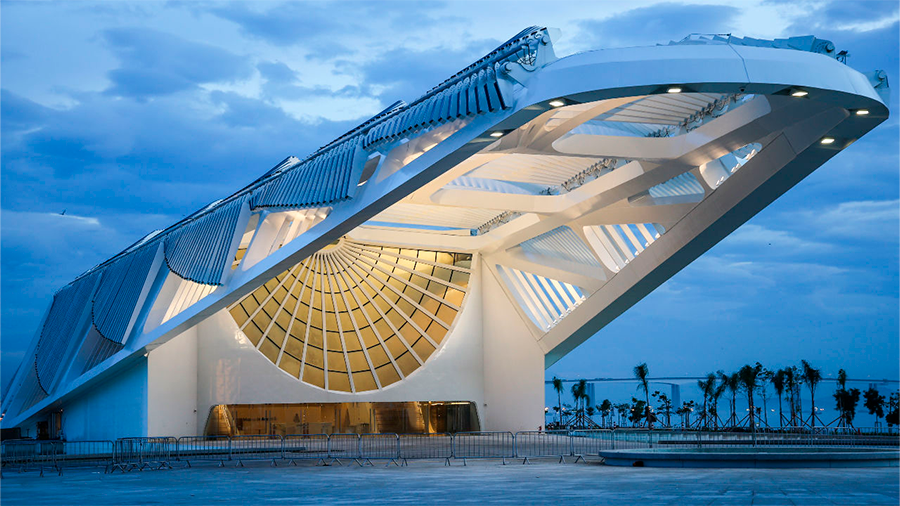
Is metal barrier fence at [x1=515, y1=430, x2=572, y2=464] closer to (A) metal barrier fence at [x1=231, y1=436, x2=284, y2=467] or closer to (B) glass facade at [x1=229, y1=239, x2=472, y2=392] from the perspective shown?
(A) metal barrier fence at [x1=231, y1=436, x2=284, y2=467]

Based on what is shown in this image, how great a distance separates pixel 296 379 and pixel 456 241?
27.2 feet

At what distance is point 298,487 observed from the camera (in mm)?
13500

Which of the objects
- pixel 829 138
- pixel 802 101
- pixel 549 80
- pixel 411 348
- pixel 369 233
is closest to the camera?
pixel 549 80

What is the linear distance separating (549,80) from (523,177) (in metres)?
11.3

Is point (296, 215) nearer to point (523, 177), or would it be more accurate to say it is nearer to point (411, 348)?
point (523, 177)

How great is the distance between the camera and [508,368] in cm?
3603

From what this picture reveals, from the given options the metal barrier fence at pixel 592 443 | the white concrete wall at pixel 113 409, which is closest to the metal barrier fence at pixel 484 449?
the metal barrier fence at pixel 592 443

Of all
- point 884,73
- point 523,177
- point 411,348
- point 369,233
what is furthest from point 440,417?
point 884,73

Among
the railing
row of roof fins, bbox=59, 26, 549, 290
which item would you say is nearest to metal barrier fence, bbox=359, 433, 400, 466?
the railing

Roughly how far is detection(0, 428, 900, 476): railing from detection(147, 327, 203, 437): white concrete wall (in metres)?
3.01

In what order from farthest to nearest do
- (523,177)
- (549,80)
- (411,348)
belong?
1. (411,348)
2. (523,177)
3. (549,80)

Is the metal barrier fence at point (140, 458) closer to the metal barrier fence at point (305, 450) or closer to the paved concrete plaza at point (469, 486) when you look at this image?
the paved concrete plaza at point (469, 486)

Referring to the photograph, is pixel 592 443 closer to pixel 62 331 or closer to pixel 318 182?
pixel 318 182


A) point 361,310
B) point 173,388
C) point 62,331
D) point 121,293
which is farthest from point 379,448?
point 62,331
